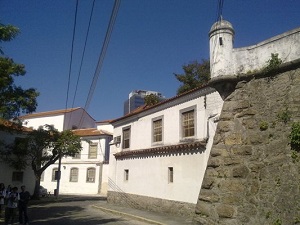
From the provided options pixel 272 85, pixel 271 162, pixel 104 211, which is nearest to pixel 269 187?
pixel 271 162

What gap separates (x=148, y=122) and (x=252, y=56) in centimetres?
1018

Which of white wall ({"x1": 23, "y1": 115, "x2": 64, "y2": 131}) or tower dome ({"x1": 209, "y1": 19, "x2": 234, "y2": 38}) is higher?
white wall ({"x1": 23, "y1": 115, "x2": 64, "y2": 131})

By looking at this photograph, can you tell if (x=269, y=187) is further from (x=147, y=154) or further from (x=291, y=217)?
(x=147, y=154)

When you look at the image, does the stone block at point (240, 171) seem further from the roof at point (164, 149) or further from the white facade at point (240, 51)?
the roof at point (164, 149)

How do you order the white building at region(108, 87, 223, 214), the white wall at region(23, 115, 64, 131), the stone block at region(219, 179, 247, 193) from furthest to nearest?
the white wall at region(23, 115, 64, 131) → the white building at region(108, 87, 223, 214) → the stone block at region(219, 179, 247, 193)

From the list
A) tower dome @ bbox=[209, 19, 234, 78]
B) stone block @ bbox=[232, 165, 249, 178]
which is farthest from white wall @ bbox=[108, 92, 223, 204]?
stone block @ bbox=[232, 165, 249, 178]

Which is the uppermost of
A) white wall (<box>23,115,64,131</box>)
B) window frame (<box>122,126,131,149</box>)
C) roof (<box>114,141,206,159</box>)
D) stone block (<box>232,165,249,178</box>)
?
white wall (<box>23,115,64,131</box>)

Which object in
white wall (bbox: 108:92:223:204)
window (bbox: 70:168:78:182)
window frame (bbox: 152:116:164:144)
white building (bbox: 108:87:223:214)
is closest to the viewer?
white wall (bbox: 108:92:223:204)

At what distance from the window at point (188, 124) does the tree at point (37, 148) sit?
13364 mm

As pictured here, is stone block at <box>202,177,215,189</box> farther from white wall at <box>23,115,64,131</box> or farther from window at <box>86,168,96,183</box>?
white wall at <box>23,115,64,131</box>

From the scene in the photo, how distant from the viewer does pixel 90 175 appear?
34531 millimetres

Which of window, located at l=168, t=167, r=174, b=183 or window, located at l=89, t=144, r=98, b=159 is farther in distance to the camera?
window, located at l=89, t=144, r=98, b=159

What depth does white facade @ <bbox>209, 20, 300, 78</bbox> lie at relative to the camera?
313 inches

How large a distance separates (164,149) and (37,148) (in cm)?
1374
